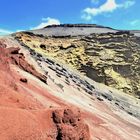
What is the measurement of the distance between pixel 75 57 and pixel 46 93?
5514 centimetres

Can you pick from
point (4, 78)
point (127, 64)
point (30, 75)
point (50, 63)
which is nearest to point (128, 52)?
point (127, 64)

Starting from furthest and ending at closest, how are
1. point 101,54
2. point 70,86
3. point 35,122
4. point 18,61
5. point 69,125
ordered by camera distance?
point 101,54
point 70,86
point 18,61
point 69,125
point 35,122

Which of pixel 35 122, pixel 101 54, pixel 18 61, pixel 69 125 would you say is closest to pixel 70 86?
pixel 18 61

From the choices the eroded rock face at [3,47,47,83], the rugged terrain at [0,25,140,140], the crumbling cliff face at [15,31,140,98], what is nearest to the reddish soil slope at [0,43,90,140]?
the rugged terrain at [0,25,140,140]

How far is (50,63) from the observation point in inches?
2425

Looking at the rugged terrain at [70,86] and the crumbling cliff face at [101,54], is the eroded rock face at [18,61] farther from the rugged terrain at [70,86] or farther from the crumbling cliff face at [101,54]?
the crumbling cliff face at [101,54]

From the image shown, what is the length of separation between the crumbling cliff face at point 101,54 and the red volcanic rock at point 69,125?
62252 mm

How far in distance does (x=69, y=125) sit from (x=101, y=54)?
75445 millimetres

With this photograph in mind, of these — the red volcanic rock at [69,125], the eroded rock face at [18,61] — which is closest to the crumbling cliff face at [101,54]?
the eroded rock face at [18,61]

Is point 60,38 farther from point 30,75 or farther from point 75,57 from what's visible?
point 30,75

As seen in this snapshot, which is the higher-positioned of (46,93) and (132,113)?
(46,93)

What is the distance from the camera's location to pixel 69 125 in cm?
1784

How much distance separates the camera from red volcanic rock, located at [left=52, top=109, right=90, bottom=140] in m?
17.1

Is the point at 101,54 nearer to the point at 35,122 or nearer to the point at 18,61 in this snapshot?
the point at 18,61
